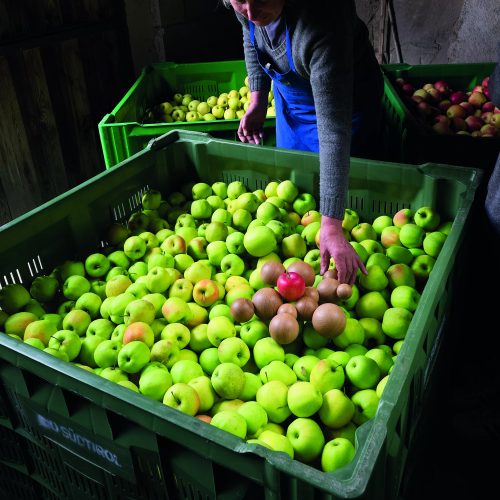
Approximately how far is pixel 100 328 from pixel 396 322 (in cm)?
95

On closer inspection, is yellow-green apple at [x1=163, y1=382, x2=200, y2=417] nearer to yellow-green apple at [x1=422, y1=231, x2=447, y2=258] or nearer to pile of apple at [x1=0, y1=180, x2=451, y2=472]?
pile of apple at [x1=0, y1=180, x2=451, y2=472]

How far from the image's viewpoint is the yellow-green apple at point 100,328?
1650 mm

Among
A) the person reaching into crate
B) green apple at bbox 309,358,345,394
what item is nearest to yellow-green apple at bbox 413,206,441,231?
the person reaching into crate

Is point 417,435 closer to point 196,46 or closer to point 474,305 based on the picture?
point 474,305

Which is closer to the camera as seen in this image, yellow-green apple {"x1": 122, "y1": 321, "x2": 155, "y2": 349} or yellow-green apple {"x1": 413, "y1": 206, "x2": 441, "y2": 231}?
yellow-green apple {"x1": 122, "y1": 321, "x2": 155, "y2": 349}

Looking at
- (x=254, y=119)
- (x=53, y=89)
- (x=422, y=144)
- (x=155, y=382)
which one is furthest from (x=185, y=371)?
(x=53, y=89)

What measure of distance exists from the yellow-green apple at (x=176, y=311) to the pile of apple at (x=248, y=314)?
0.03 ft

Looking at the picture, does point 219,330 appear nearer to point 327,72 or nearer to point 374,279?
point 374,279

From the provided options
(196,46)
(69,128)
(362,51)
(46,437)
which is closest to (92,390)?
(46,437)

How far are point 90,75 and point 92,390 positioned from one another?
134 inches

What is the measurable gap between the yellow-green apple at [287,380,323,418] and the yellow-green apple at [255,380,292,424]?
3cm

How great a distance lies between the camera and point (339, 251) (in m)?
1.55

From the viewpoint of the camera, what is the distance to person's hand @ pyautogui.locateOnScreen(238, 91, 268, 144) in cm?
242

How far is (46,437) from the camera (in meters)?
1.26
